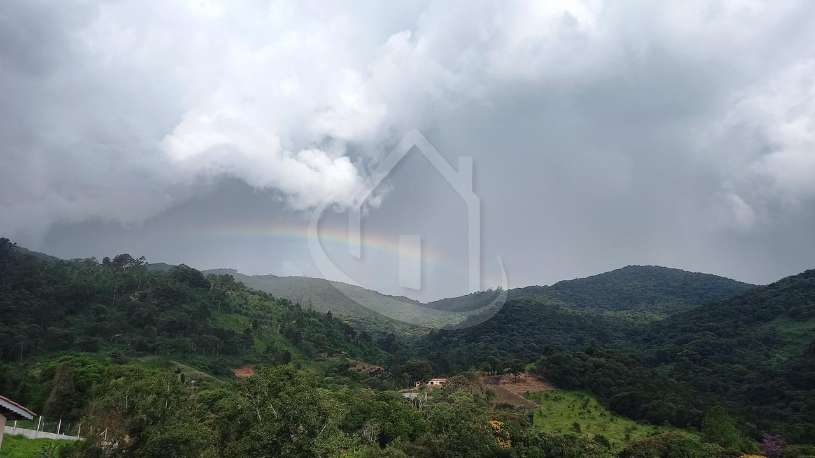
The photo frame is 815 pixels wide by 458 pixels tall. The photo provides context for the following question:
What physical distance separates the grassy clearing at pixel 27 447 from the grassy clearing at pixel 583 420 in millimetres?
44682

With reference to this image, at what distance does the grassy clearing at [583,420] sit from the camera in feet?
208

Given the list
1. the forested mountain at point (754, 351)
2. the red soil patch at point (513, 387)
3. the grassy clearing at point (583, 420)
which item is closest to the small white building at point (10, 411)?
the grassy clearing at point (583, 420)

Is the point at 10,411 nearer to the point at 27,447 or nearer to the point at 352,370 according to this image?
the point at 27,447

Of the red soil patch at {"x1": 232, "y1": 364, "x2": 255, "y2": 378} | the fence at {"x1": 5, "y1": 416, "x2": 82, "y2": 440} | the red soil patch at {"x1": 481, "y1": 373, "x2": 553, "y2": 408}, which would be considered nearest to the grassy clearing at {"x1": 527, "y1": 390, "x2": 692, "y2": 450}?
the red soil patch at {"x1": 481, "y1": 373, "x2": 553, "y2": 408}

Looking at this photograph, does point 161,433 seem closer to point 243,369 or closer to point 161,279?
point 243,369

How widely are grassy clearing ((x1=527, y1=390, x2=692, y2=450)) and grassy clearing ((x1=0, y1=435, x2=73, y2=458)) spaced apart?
147 feet

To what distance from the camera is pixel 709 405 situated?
77.6m

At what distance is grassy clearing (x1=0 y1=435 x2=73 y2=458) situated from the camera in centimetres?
2684

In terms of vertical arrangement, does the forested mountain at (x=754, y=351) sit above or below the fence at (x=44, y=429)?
above

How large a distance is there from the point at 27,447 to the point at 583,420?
59939 millimetres

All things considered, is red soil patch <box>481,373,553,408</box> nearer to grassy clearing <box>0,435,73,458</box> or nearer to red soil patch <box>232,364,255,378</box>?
red soil patch <box>232,364,255,378</box>

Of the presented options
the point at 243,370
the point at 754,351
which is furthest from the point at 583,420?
the point at 754,351

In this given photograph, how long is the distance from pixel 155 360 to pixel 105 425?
68.9 meters

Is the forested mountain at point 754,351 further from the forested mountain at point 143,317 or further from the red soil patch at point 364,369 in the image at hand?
the forested mountain at point 143,317
